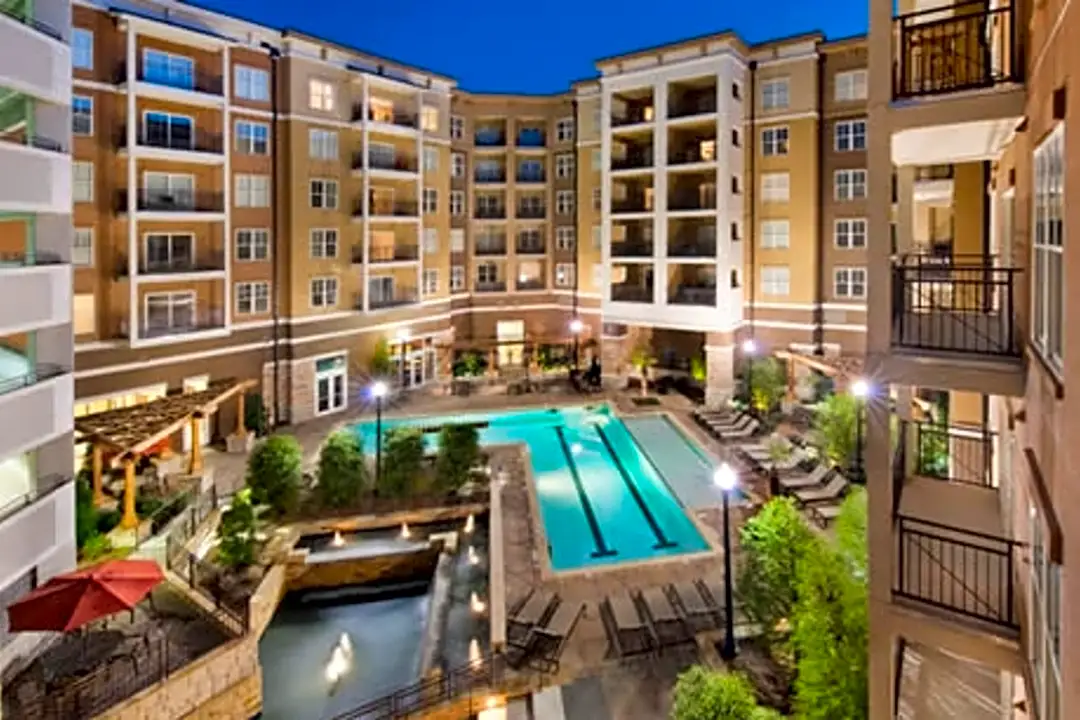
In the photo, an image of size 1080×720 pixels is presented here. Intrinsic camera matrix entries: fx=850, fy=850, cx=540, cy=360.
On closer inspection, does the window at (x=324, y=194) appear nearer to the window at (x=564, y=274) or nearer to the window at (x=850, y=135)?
the window at (x=564, y=274)

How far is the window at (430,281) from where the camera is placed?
36.2 meters

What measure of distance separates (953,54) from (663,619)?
393 inches

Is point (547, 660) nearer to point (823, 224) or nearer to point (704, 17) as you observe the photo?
point (823, 224)

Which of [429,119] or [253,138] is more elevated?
[429,119]

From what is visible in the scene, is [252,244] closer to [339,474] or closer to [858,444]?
[339,474]

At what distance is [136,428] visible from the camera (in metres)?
20.2

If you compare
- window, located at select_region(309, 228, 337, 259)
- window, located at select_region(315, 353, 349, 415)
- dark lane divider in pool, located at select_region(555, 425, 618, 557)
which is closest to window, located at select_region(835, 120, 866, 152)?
dark lane divider in pool, located at select_region(555, 425, 618, 557)

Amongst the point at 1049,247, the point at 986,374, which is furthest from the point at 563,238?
the point at 1049,247

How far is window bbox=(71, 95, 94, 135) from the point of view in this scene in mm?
22880

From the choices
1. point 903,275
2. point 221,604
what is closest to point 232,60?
point 221,604

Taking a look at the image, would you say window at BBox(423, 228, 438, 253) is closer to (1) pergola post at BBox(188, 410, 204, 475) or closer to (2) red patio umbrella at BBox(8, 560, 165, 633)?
(1) pergola post at BBox(188, 410, 204, 475)

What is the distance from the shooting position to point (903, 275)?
7.19 metres

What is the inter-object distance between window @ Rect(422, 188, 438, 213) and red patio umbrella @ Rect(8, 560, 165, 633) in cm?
2514

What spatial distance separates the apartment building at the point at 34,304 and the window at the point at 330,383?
54.0ft
